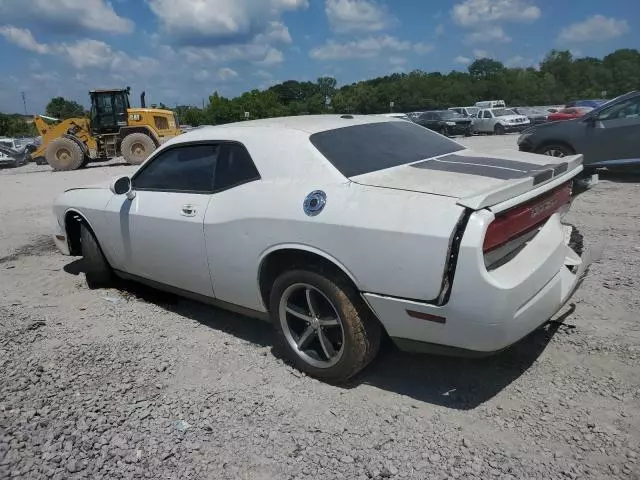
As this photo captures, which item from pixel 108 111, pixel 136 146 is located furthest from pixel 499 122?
pixel 108 111

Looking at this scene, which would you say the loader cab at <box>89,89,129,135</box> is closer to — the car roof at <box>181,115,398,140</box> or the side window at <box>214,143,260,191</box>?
the car roof at <box>181,115,398,140</box>

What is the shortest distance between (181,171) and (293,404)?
6.50ft

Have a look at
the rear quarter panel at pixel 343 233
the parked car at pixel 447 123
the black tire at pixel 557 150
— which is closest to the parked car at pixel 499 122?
the parked car at pixel 447 123

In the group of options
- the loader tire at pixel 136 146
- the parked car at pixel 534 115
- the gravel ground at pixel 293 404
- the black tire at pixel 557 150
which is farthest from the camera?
the parked car at pixel 534 115

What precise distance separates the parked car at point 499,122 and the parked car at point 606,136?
22218mm

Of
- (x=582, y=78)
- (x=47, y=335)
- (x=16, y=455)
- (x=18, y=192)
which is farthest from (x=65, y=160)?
(x=582, y=78)

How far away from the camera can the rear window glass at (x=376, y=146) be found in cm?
319

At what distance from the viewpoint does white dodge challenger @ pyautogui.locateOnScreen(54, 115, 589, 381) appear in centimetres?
251

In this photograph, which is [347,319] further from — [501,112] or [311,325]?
[501,112]

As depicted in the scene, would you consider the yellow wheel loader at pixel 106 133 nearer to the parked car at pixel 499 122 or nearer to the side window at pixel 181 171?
the side window at pixel 181 171

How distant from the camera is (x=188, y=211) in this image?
12.1 feet

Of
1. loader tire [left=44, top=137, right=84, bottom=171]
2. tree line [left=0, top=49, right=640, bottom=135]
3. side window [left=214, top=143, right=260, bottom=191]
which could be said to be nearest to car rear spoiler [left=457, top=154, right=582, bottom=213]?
side window [left=214, top=143, right=260, bottom=191]

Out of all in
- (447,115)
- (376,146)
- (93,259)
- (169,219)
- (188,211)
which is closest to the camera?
(376,146)

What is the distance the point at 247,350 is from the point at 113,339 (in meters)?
1.06
